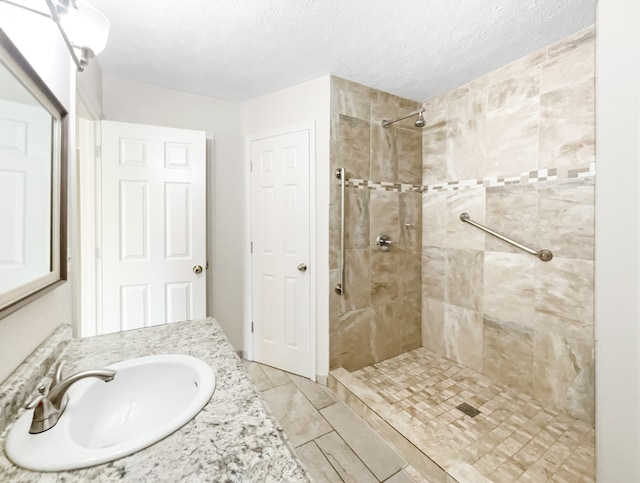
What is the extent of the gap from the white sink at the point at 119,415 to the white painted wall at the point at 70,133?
181mm

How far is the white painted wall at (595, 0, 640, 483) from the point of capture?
0.68 meters

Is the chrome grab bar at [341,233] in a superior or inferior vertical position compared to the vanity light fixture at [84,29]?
inferior

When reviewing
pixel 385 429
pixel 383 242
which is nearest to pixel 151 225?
pixel 383 242

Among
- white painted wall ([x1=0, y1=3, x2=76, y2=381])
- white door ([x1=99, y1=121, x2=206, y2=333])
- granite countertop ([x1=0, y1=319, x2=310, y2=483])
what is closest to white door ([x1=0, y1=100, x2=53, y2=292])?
white painted wall ([x1=0, y1=3, x2=76, y2=381])

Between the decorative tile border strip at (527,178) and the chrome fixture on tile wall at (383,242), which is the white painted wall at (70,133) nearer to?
the chrome fixture on tile wall at (383,242)

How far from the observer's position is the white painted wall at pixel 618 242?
2.22 feet

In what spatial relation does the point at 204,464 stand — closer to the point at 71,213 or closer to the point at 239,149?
the point at 71,213

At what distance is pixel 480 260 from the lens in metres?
2.04

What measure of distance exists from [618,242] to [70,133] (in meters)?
1.89

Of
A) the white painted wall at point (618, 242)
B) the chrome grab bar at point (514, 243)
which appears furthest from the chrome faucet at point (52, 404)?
the chrome grab bar at point (514, 243)

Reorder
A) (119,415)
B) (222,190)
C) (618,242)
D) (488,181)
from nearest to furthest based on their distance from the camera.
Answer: (618,242)
(119,415)
(488,181)
(222,190)

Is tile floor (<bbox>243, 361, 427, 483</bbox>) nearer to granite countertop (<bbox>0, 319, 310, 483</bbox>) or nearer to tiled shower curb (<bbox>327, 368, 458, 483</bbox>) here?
tiled shower curb (<bbox>327, 368, 458, 483</bbox>)

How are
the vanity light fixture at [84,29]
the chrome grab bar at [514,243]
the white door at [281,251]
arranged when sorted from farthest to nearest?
the white door at [281,251] → the chrome grab bar at [514,243] → the vanity light fixture at [84,29]

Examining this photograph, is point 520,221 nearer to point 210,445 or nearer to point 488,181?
point 488,181
